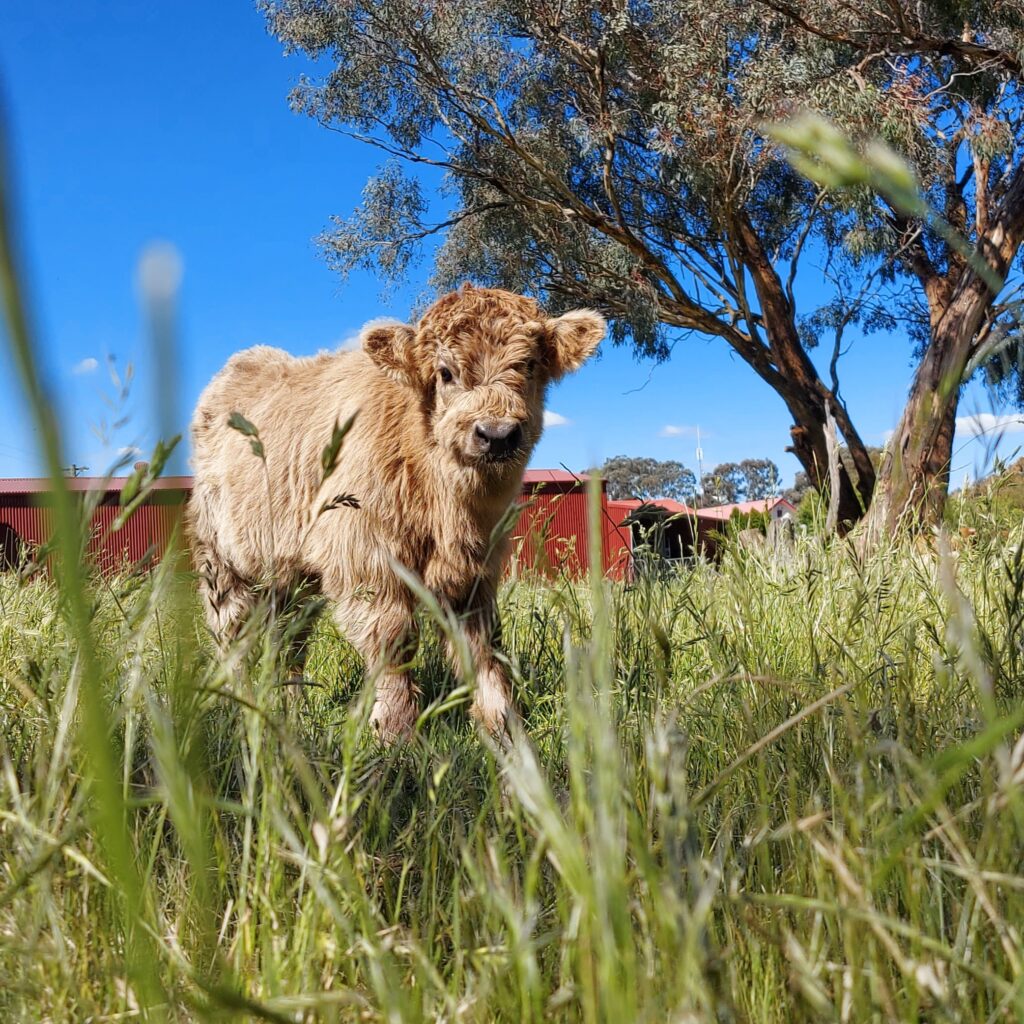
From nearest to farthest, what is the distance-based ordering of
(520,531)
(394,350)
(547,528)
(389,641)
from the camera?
1. (547,528)
2. (389,641)
3. (394,350)
4. (520,531)

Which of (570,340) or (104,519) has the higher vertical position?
(570,340)

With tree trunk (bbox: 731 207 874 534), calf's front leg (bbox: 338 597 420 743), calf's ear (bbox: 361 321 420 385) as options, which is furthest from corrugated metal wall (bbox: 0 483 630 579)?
tree trunk (bbox: 731 207 874 534)

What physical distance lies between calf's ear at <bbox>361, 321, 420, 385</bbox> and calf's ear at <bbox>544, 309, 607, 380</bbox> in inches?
28.2

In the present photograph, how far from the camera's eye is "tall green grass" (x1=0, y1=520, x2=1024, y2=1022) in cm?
83

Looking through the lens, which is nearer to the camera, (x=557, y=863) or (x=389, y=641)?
(x=557, y=863)

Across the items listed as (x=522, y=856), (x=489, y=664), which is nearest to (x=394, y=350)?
(x=489, y=664)

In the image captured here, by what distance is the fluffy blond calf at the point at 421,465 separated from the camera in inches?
167

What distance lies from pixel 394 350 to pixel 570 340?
0.93 metres

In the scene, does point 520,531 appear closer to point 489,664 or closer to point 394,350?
point 394,350

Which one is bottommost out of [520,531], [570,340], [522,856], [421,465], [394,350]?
[522,856]

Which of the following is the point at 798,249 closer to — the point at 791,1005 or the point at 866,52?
the point at 866,52

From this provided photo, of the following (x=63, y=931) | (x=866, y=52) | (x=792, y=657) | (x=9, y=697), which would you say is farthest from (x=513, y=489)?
(x=866, y=52)

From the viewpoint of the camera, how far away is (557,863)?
83 centimetres

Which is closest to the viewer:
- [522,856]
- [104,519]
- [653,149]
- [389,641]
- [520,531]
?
[522,856]
